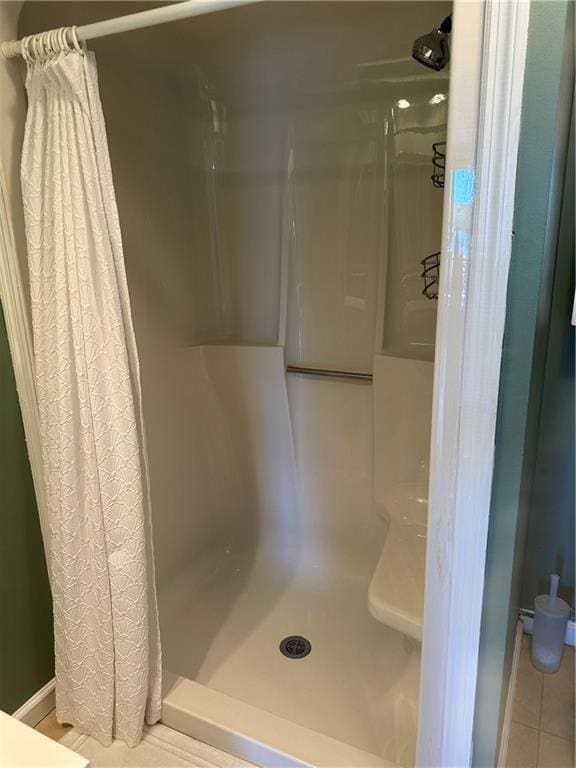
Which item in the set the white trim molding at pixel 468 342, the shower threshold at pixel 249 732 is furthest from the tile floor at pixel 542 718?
the white trim molding at pixel 468 342

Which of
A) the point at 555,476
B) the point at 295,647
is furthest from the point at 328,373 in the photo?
the point at 295,647

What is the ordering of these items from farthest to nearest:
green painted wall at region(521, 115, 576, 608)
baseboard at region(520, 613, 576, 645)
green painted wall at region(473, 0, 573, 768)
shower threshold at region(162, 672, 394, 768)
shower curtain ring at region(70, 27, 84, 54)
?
baseboard at region(520, 613, 576, 645) < green painted wall at region(521, 115, 576, 608) < shower threshold at region(162, 672, 394, 768) < shower curtain ring at region(70, 27, 84, 54) < green painted wall at region(473, 0, 573, 768)

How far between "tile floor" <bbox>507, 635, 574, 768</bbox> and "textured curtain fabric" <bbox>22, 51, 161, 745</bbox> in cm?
106

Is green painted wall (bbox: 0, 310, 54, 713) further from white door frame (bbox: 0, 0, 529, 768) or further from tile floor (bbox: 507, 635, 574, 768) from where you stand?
tile floor (bbox: 507, 635, 574, 768)

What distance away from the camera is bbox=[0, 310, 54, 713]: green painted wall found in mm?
1437

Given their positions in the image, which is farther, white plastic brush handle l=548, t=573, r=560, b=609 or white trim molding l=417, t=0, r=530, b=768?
white plastic brush handle l=548, t=573, r=560, b=609

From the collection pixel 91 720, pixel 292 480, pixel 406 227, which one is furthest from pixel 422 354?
pixel 91 720

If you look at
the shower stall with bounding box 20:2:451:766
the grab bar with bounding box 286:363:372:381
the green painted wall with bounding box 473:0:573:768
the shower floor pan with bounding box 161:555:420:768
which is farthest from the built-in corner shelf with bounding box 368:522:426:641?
the grab bar with bounding box 286:363:372:381

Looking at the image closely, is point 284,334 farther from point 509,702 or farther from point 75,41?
point 509,702

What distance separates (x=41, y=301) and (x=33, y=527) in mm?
667

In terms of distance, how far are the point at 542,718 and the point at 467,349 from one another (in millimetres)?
1363

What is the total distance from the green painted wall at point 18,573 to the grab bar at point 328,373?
104 cm

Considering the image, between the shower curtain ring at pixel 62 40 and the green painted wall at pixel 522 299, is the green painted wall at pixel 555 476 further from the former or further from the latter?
the shower curtain ring at pixel 62 40

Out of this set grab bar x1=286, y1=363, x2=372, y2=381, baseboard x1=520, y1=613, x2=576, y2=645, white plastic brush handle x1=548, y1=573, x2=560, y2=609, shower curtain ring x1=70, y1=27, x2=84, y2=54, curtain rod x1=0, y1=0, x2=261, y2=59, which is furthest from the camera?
grab bar x1=286, y1=363, x2=372, y2=381
